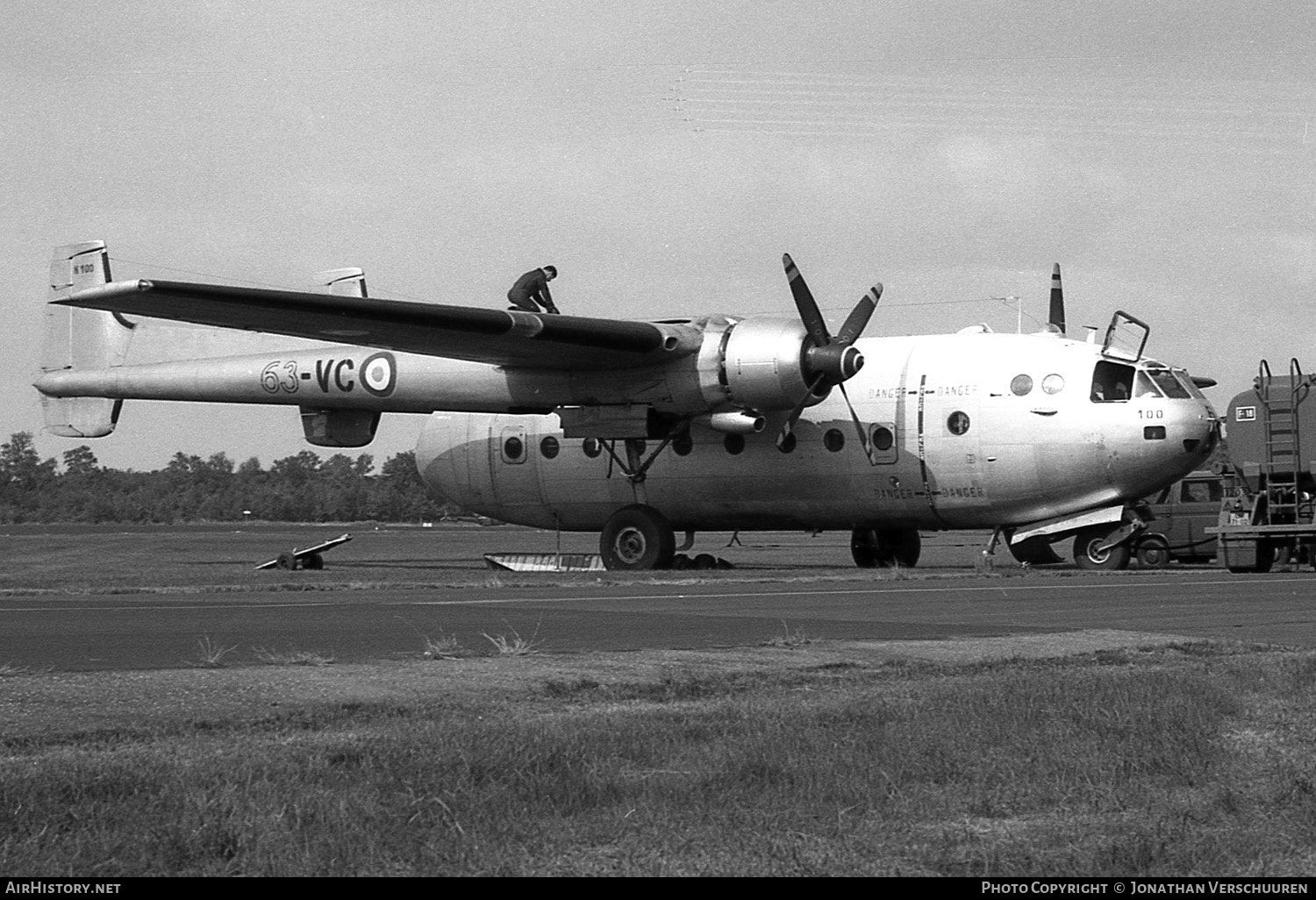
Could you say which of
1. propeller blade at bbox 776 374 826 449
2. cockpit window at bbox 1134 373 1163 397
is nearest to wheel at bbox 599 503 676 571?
propeller blade at bbox 776 374 826 449

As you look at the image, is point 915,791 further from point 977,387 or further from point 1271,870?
point 977,387

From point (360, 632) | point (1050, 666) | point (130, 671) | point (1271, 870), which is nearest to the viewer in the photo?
point (1271, 870)

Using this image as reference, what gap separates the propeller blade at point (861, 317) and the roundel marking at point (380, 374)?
8696 mm

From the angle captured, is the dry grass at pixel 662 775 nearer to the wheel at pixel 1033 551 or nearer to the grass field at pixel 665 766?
the grass field at pixel 665 766

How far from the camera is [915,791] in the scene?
673 centimetres

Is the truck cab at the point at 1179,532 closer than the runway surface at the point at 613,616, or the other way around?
the runway surface at the point at 613,616

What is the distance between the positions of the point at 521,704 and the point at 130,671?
2721mm

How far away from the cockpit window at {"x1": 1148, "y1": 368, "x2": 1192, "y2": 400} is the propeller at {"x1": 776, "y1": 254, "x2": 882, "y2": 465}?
5087 mm

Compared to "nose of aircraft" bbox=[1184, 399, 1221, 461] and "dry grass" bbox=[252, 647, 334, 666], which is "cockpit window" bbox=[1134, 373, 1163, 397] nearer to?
"nose of aircraft" bbox=[1184, 399, 1221, 461]

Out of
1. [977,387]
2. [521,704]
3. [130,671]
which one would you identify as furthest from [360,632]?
[977,387]

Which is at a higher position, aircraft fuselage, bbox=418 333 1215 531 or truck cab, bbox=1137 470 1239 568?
aircraft fuselage, bbox=418 333 1215 531

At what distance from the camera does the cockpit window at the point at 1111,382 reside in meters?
26.3

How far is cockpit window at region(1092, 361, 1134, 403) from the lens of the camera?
1037 inches

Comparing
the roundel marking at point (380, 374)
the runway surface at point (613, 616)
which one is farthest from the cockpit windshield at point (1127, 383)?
the roundel marking at point (380, 374)
